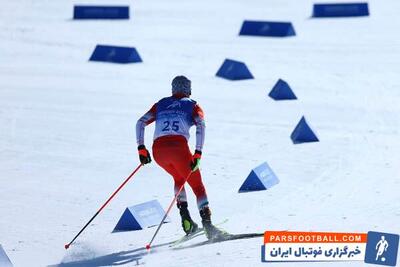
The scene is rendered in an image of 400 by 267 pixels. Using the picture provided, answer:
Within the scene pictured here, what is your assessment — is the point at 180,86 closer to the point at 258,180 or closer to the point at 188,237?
the point at 188,237

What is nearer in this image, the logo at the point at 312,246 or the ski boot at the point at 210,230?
the logo at the point at 312,246

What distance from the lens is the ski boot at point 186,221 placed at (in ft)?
36.0

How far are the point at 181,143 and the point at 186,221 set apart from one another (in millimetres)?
776

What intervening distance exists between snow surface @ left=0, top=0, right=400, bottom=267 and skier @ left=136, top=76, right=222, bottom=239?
1.17 ft

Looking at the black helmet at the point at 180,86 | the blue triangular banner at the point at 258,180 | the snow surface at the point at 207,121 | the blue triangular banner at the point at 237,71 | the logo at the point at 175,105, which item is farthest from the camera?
the blue triangular banner at the point at 237,71

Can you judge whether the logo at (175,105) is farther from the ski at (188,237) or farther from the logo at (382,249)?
the logo at (382,249)

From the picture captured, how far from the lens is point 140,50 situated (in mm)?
22875

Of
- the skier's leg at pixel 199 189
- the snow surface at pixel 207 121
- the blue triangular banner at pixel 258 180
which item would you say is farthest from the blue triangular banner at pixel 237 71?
the skier's leg at pixel 199 189

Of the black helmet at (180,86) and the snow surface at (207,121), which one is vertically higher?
the black helmet at (180,86)

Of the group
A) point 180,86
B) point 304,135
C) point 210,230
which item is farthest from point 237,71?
point 210,230

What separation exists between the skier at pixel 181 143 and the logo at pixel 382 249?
4.91 ft

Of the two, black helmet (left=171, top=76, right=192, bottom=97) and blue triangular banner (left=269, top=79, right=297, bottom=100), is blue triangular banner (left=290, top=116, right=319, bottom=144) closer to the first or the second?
blue triangular banner (left=269, top=79, right=297, bottom=100)

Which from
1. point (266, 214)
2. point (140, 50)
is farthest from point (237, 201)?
point (140, 50)

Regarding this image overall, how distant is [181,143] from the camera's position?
1087 cm
